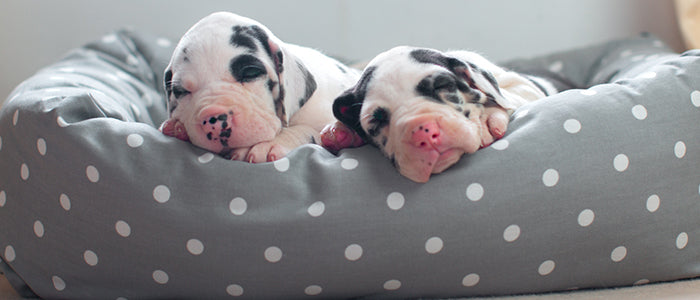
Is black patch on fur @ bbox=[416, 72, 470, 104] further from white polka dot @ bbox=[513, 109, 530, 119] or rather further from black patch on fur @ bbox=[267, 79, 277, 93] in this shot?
black patch on fur @ bbox=[267, 79, 277, 93]

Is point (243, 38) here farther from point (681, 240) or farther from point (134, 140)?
point (681, 240)

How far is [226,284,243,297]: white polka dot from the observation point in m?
1.59

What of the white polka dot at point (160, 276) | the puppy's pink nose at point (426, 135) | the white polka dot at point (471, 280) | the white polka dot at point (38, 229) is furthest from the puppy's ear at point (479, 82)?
the white polka dot at point (38, 229)

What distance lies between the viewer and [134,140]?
65.8 inches

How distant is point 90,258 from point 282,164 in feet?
1.79

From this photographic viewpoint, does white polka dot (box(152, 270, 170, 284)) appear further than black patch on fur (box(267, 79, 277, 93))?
No

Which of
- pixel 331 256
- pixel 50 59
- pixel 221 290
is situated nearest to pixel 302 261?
pixel 331 256

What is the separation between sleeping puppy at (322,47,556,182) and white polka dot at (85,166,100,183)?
62 cm

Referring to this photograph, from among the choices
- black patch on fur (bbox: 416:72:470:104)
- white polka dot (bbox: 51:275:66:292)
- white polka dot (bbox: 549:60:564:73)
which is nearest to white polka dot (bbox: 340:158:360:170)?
black patch on fur (bbox: 416:72:470:104)

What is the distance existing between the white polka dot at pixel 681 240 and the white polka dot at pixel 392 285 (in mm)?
745

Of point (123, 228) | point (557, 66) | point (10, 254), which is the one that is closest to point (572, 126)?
point (123, 228)

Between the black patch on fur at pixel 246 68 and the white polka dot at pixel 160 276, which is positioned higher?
the black patch on fur at pixel 246 68

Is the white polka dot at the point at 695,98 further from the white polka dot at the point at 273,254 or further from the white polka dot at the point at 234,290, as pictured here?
the white polka dot at the point at 234,290

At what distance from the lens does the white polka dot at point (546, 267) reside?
1.60 metres
